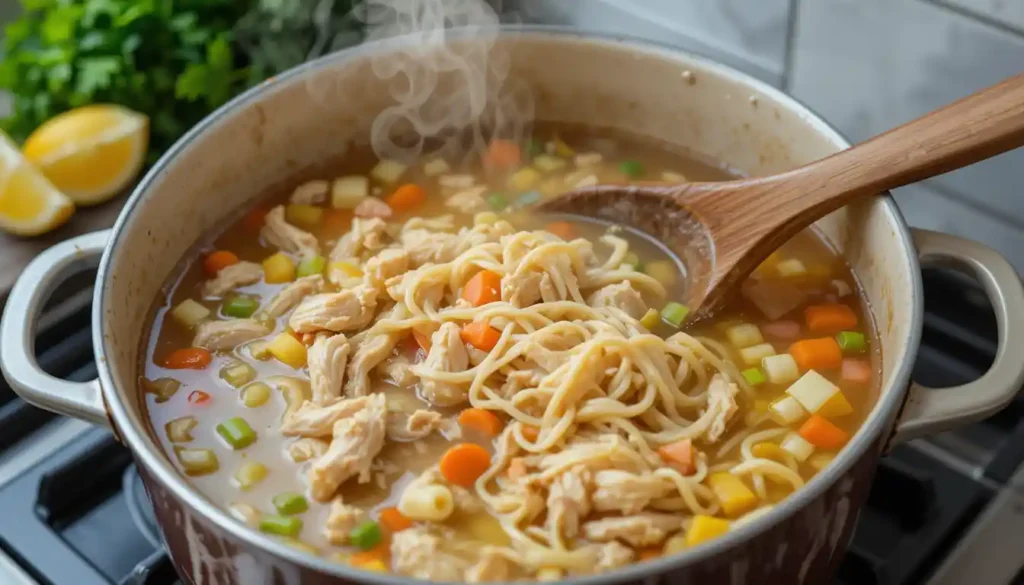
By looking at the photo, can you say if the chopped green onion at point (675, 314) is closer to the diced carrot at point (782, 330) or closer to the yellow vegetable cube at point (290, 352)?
the diced carrot at point (782, 330)

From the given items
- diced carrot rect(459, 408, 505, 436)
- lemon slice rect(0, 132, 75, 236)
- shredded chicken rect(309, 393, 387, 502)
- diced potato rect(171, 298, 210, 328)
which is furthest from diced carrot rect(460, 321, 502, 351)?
lemon slice rect(0, 132, 75, 236)

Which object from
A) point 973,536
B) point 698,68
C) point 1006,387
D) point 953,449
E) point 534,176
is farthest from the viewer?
point 534,176

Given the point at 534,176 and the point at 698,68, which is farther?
the point at 534,176

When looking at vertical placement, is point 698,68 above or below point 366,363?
above

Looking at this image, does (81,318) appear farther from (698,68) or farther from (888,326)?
(888,326)

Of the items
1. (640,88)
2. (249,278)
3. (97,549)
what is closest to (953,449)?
(640,88)

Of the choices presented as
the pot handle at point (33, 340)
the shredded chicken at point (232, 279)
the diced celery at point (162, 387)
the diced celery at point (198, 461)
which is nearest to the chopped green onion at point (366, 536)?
the diced celery at point (198, 461)

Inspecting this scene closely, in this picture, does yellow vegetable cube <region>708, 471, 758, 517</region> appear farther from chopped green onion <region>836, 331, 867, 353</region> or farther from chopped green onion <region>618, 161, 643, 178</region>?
chopped green onion <region>618, 161, 643, 178</region>

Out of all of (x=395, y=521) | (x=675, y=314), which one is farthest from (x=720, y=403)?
(x=395, y=521)
